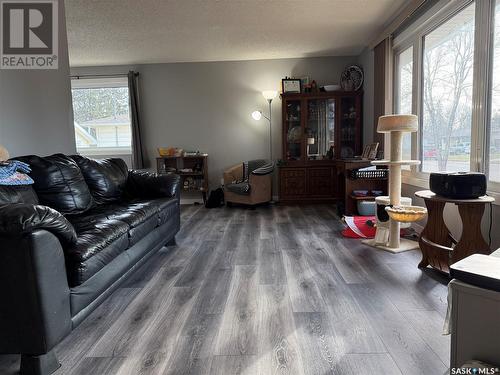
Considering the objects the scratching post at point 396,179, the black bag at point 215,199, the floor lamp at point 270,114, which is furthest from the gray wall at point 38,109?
the scratching post at point 396,179

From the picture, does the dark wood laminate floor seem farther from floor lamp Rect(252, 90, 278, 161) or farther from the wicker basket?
floor lamp Rect(252, 90, 278, 161)

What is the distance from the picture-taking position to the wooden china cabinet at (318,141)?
16.7 feet

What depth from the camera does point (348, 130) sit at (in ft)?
17.0

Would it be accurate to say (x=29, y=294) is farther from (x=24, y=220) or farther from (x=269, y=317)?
(x=269, y=317)

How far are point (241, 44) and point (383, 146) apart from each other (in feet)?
8.09

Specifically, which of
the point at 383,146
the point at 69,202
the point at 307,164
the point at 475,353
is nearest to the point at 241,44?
the point at 307,164

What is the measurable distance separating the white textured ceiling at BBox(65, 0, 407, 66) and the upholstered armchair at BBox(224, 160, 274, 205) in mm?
1819

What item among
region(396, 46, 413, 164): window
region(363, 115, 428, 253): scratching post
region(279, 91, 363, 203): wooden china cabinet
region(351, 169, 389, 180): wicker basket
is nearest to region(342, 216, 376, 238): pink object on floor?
region(363, 115, 428, 253): scratching post

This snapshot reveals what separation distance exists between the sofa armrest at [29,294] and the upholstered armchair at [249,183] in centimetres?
361

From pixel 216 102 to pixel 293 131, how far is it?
1462mm

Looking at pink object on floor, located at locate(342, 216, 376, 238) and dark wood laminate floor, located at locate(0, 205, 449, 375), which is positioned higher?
pink object on floor, located at locate(342, 216, 376, 238)

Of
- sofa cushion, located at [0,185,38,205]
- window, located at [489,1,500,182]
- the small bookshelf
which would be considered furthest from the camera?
the small bookshelf

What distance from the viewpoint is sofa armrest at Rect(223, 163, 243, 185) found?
17.0ft

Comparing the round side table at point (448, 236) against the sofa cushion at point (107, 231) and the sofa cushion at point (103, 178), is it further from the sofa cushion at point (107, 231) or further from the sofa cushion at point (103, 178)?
the sofa cushion at point (103, 178)
